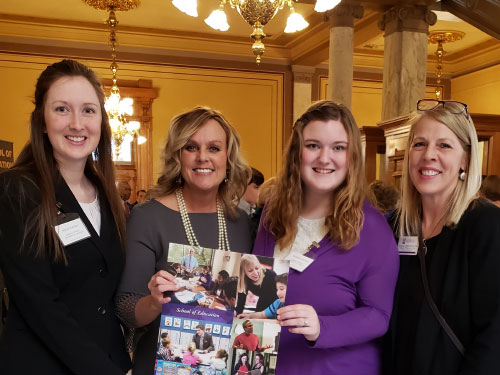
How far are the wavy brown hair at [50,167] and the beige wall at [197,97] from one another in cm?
890

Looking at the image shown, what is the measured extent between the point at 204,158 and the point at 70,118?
470 millimetres

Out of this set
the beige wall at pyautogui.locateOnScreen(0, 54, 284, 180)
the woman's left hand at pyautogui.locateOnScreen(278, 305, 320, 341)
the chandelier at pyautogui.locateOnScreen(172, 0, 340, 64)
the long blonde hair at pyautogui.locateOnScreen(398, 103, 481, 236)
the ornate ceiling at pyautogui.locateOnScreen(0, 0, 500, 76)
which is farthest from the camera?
the beige wall at pyautogui.locateOnScreen(0, 54, 284, 180)

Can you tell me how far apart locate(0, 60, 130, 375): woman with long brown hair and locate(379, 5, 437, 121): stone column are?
19.8 feet

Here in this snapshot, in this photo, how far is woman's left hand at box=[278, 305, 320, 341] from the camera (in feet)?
4.62

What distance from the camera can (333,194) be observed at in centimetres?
172

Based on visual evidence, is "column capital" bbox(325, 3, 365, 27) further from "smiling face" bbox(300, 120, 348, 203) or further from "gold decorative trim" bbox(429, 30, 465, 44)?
"smiling face" bbox(300, 120, 348, 203)

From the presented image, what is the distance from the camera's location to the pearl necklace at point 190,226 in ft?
5.88

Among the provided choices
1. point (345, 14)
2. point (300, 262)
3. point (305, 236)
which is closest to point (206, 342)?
point (300, 262)

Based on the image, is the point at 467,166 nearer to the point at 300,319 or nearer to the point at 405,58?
the point at 300,319

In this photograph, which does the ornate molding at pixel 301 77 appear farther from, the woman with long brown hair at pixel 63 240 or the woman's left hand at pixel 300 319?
the woman's left hand at pixel 300 319

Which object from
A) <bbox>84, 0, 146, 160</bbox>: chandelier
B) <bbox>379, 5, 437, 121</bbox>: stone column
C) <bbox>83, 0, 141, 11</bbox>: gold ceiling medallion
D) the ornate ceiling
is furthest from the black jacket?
<bbox>83, 0, 141, 11</bbox>: gold ceiling medallion

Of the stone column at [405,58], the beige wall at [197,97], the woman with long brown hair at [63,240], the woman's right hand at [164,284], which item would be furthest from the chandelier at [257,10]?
the beige wall at [197,97]

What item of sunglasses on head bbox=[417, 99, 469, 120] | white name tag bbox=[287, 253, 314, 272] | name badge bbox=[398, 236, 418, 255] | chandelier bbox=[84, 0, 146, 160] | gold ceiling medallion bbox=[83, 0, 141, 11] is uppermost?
gold ceiling medallion bbox=[83, 0, 141, 11]

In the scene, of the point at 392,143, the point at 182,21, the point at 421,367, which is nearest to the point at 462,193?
the point at 421,367
